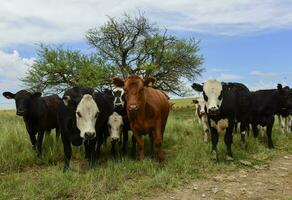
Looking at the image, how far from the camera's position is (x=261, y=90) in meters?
14.2

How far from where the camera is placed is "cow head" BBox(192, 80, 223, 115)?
9.76 m

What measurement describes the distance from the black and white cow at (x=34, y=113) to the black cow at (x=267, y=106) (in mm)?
5811

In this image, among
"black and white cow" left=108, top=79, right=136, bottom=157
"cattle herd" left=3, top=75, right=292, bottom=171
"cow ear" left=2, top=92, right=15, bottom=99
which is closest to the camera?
"cattle herd" left=3, top=75, right=292, bottom=171

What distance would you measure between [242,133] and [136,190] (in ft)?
18.0

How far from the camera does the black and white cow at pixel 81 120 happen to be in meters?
8.91

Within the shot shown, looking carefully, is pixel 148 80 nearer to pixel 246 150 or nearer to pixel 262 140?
pixel 246 150

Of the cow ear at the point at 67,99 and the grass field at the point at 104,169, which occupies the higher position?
the cow ear at the point at 67,99

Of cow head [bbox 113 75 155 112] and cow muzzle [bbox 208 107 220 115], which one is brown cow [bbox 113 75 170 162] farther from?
cow muzzle [bbox 208 107 220 115]

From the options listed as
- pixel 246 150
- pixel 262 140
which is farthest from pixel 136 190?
pixel 262 140

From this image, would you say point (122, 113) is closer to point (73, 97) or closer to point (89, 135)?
point (73, 97)

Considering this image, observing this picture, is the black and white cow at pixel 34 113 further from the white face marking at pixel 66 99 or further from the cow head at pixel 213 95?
the cow head at pixel 213 95

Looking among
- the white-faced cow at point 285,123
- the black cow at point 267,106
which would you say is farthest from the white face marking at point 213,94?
the white-faced cow at point 285,123

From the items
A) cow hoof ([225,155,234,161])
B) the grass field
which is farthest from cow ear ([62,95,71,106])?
cow hoof ([225,155,234,161])

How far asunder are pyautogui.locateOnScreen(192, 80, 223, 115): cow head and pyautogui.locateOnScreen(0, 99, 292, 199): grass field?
1189mm
